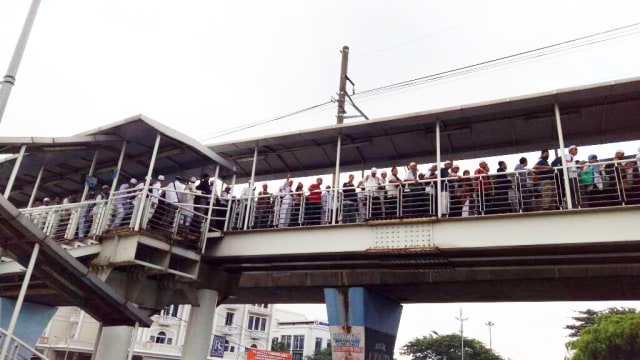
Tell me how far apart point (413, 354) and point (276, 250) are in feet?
233

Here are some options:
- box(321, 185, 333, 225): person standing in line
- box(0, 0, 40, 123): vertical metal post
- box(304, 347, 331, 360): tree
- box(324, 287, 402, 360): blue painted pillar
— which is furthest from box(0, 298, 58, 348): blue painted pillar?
box(304, 347, 331, 360): tree

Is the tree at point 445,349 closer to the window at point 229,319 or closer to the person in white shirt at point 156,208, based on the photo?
the window at point 229,319

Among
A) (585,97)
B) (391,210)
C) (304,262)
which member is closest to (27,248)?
(304,262)

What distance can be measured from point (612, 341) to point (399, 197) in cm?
3651

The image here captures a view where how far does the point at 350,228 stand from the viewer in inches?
434

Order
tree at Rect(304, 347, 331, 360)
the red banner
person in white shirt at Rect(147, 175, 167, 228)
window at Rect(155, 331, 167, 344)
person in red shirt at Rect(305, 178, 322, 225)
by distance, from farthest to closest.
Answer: tree at Rect(304, 347, 331, 360) → window at Rect(155, 331, 167, 344) → the red banner → person in red shirt at Rect(305, 178, 322, 225) → person in white shirt at Rect(147, 175, 167, 228)

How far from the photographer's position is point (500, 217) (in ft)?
32.0

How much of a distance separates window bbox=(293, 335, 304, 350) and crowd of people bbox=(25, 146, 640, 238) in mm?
62313

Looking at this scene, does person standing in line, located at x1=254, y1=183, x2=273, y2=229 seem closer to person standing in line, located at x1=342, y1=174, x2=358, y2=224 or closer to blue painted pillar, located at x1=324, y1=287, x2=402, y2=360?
person standing in line, located at x1=342, y1=174, x2=358, y2=224

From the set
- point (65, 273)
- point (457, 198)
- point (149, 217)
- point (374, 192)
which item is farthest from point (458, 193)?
point (65, 273)

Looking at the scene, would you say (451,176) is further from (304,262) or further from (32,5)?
(32,5)

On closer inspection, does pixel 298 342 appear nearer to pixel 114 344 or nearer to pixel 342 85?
pixel 342 85

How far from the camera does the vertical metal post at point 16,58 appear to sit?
32.0ft

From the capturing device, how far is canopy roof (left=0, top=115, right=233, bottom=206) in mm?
12578
